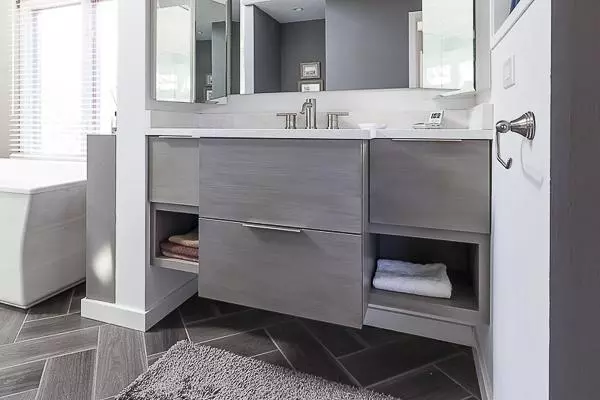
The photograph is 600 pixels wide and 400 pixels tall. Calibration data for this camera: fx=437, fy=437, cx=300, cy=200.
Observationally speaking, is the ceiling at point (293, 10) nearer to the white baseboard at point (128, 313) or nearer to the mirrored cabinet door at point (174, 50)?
the mirrored cabinet door at point (174, 50)

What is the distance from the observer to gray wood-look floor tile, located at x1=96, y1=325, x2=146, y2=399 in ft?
5.19

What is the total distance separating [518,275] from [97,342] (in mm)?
1728

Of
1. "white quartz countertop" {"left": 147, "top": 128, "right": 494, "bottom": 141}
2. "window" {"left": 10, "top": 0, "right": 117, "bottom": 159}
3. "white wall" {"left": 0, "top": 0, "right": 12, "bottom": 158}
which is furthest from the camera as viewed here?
"white wall" {"left": 0, "top": 0, "right": 12, "bottom": 158}

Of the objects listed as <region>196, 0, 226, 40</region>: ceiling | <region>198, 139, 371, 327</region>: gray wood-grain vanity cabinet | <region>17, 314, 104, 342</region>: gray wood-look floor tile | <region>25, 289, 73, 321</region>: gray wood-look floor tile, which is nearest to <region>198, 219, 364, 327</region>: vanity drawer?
<region>198, 139, 371, 327</region>: gray wood-grain vanity cabinet

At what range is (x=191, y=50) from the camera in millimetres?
2240

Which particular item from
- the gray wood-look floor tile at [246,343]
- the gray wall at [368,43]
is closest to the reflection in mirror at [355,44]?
the gray wall at [368,43]

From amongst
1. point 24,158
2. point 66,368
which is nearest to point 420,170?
point 66,368

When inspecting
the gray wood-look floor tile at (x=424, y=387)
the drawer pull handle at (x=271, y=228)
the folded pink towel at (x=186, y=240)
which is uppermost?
the drawer pull handle at (x=271, y=228)

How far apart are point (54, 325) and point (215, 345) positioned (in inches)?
31.7

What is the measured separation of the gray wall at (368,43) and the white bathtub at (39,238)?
154cm

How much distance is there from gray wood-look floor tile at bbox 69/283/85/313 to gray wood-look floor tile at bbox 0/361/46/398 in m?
0.56

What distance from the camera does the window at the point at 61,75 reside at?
315 cm

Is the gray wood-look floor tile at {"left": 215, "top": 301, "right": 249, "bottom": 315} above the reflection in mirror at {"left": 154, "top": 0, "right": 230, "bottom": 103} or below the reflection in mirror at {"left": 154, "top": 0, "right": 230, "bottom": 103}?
below

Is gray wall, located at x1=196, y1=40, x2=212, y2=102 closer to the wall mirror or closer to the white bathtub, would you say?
the wall mirror
